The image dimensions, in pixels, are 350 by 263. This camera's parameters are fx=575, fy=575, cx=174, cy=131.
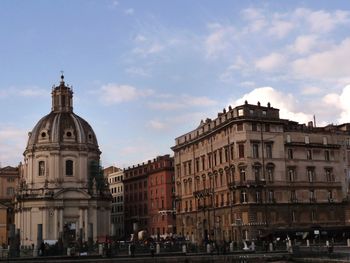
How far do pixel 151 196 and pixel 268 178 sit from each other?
5073 centimetres

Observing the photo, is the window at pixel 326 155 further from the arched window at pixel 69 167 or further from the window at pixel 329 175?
the arched window at pixel 69 167

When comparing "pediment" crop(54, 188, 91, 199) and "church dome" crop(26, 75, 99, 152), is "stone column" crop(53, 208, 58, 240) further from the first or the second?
"church dome" crop(26, 75, 99, 152)

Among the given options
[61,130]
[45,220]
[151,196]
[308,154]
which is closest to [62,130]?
[61,130]

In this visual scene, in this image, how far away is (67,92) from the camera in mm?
118688

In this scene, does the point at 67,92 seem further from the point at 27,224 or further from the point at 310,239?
the point at 310,239

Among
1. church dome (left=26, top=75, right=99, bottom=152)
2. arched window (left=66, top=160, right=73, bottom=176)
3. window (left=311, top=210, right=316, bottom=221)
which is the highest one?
church dome (left=26, top=75, right=99, bottom=152)

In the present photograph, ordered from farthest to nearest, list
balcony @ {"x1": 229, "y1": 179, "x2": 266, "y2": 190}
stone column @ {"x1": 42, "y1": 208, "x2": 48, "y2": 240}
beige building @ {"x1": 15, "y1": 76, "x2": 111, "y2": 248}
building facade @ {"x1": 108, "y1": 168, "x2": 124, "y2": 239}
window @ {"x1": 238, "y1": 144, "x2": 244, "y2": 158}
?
building facade @ {"x1": 108, "y1": 168, "x2": 124, "y2": 239}, beige building @ {"x1": 15, "y1": 76, "x2": 111, "y2": 248}, stone column @ {"x1": 42, "y1": 208, "x2": 48, "y2": 240}, window @ {"x1": 238, "y1": 144, "x2": 244, "y2": 158}, balcony @ {"x1": 229, "y1": 179, "x2": 266, "y2": 190}

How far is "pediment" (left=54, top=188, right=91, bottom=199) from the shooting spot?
106875 mm

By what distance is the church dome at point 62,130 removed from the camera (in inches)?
4353

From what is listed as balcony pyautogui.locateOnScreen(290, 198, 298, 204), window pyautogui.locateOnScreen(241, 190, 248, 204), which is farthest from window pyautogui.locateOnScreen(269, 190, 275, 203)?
window pyautogui.locateOnScreen(241, 190, 248, 204)

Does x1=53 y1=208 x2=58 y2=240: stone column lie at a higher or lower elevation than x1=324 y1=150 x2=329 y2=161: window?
lower

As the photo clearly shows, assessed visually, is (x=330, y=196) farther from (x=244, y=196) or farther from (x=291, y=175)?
(x=244, y=196)

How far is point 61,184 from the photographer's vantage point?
356 feet

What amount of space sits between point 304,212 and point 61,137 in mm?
50395
